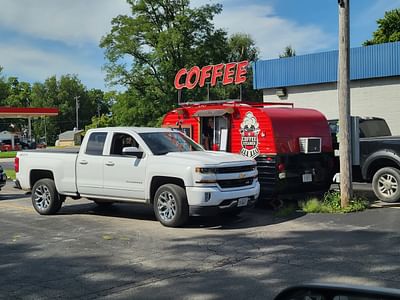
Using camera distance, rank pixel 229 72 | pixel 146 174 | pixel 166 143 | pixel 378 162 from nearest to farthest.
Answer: pixel 146 174 < pixel 166 143 < pixel 378 162 < pixel 229 72

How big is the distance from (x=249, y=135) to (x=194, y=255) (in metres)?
4.51

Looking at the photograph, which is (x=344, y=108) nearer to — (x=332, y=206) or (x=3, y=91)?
(x=332, y=206)

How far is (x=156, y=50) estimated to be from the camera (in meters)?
45.5

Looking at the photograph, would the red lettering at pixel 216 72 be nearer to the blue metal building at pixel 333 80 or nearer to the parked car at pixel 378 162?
the blue metal building at pixel 333 80

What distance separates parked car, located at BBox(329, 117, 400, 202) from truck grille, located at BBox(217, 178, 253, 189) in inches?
119

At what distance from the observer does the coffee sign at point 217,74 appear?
17.0 m

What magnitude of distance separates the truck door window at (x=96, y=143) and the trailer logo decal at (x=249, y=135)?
3.00 m

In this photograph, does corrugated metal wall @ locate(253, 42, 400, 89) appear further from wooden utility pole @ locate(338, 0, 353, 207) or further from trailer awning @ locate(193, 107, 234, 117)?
trailer awning @ locate(193, 107, 234, 117)

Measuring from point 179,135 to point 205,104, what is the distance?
79.0 inches

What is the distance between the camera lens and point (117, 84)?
157 ft

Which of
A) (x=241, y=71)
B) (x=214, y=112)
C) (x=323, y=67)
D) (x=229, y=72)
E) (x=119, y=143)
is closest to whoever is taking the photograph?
(x=119, y=143)

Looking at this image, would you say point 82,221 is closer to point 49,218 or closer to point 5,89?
point 49,218

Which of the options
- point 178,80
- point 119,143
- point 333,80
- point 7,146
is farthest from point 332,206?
point 7,146

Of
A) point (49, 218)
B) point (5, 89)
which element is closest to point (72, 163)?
point (49, 218)
